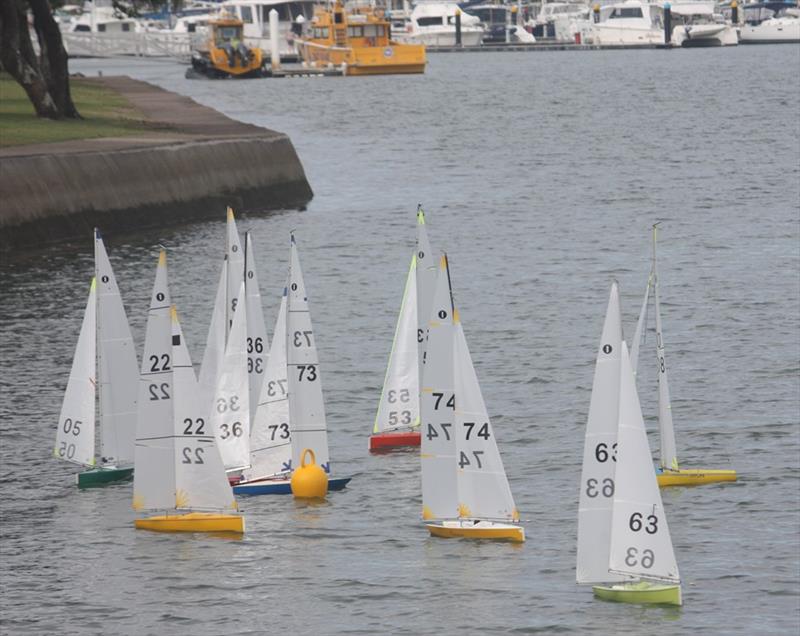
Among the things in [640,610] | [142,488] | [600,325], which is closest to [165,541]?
[142,488]

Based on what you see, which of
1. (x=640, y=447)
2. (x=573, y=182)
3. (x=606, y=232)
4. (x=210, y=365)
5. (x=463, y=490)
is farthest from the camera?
(x=573, y=182)

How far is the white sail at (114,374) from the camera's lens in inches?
1229

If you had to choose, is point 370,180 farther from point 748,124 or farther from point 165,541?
point 165,541

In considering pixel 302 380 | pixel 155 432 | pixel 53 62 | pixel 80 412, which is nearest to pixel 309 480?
pixel 302 380

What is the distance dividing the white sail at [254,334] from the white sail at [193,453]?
2.66 m

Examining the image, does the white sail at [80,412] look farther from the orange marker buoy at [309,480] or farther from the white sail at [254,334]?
the orange marker buoy at [309,480]

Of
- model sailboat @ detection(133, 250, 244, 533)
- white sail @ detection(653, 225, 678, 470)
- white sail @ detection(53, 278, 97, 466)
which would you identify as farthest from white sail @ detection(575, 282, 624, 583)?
white sail @ detection(53, 278, 97, 466)

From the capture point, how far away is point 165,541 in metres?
29.1

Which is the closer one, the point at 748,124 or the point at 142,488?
the point at 142,488

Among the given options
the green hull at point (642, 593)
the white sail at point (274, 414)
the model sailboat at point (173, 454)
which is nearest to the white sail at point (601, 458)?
the green hull at point (642, 593)

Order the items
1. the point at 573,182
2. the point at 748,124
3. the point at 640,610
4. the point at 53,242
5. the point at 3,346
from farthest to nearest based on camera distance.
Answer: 1. the point at 748,124
2. the point at 573,182
3. the point at 53,242
4. the point at 3,346
5. the point at 640,610

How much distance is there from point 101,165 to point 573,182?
28205 millimetres

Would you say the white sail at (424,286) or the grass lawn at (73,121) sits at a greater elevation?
the white sail at (424,286)

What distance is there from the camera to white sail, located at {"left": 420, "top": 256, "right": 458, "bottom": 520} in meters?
26.4
